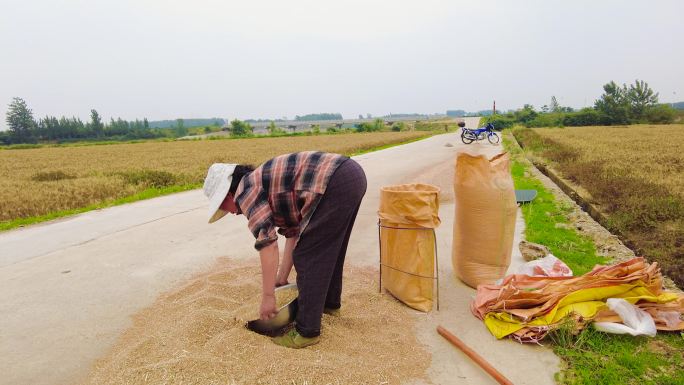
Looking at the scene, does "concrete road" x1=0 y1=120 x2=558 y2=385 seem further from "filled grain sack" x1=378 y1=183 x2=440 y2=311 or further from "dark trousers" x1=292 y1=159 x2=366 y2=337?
"dark trousers" x1=292 y1=159 x2=366 y2=337

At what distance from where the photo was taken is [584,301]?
288 centimetres

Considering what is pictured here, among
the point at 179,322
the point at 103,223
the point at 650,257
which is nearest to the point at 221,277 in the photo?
the point at 179,322

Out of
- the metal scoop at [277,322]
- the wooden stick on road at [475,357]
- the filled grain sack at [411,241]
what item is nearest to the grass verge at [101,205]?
the metal scoop at [277,322]

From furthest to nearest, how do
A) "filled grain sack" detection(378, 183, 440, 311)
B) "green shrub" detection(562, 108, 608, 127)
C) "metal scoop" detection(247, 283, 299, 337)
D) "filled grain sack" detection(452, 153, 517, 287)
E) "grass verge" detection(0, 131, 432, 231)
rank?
"green shrub" detection(562, 108, 608, 127)
"grass verge" detection(0, 131, 432, 231)
"filled grain sack" detection(452, 153, 517, 287)
"filled grain sack" detection(378, 183, 440, 311)
"metal scoop" detection(247, 283, 299, 337)

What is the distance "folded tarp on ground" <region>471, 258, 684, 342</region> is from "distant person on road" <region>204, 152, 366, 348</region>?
1.42 meters

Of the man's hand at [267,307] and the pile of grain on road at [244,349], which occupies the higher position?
the man's hand at [267,307]

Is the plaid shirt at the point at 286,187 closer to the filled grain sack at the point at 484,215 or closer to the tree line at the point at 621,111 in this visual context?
the filled grain sack at the point at 484,215

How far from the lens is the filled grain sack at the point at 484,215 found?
3.52m

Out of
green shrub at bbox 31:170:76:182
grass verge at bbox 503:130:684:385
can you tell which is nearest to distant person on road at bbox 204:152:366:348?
grass verge at bbox 503:130:684:385

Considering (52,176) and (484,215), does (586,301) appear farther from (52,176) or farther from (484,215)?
(52,176)

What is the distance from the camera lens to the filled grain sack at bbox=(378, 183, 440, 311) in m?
3.15

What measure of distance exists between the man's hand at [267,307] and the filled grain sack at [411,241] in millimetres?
1173

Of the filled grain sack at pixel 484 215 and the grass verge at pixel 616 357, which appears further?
the filled grain sack at pixel 484 215

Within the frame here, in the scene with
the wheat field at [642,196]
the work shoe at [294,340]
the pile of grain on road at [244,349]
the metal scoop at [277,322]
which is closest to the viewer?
the pile of grain on road at [244,349]
